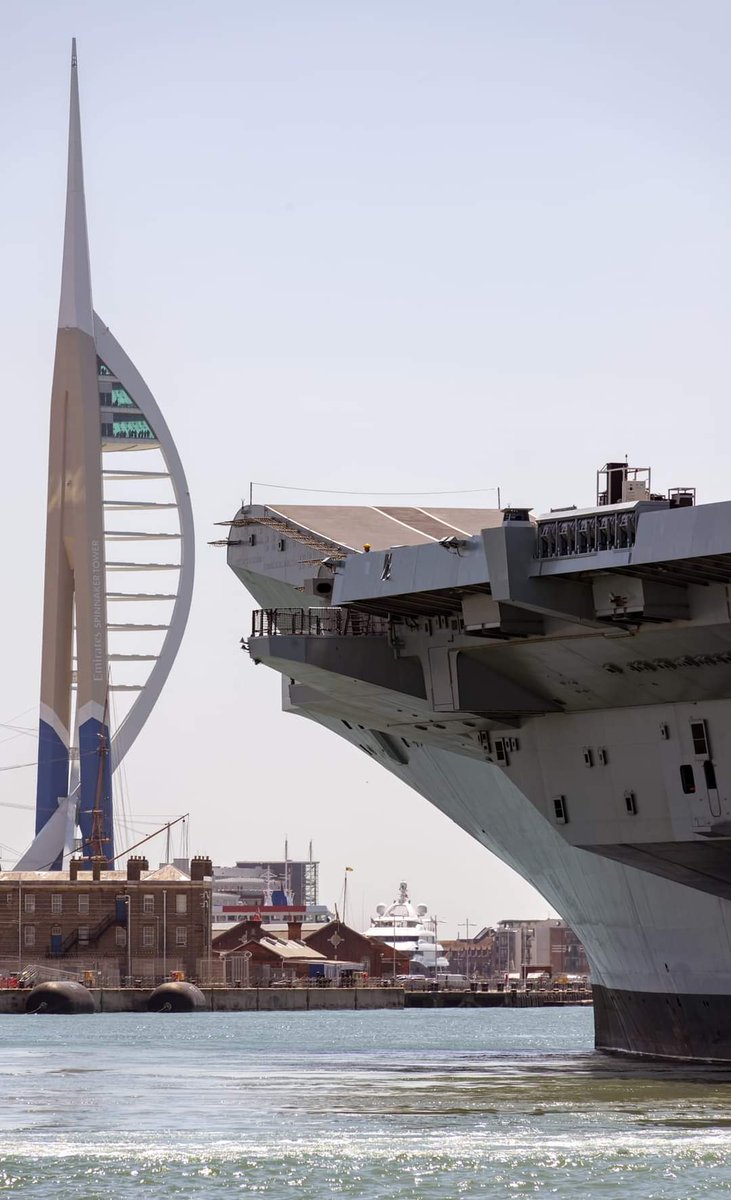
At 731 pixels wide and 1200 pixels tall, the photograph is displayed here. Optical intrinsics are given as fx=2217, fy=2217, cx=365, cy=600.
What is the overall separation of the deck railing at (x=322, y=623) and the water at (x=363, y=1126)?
638 cm

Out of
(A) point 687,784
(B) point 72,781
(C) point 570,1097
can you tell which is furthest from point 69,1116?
(B) point 72,781

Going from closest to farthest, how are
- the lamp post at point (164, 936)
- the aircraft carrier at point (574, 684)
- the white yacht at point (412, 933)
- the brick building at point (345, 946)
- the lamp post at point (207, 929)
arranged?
the aircraft carrier at point (574, 684)
the lamp post at point (164, 936)
the lamp post at point (207, 929)
the brick building at point (345, 946)
the white yacht at point (412, 933)

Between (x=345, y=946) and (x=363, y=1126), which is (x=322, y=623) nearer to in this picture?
(x=363, y=1126)

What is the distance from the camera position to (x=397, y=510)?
38406 millimetres

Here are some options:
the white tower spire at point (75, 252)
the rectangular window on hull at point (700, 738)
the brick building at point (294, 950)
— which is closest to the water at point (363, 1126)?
the rectangular window on hull at point (700, 738)

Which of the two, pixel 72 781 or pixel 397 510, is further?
pixel 72 781

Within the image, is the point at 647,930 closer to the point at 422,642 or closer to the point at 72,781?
the point at 422,642

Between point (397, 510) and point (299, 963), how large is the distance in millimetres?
Result: 74135

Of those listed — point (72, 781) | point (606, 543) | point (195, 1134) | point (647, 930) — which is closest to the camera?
point (195, 1134)

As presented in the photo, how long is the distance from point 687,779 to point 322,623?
18.3 ft

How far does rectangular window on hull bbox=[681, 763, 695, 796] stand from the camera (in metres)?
30.4

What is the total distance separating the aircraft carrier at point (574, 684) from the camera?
2753 cm

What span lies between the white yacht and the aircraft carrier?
128 m

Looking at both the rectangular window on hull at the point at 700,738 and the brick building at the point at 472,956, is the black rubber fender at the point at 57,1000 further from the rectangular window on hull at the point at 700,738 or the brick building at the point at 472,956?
the brick building at the point at 472,956
